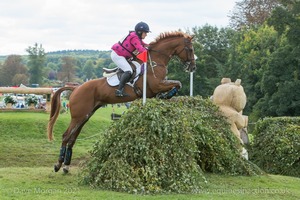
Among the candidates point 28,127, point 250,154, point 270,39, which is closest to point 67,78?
point 270,39

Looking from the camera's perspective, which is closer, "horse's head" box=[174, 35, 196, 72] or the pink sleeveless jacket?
the pink sleeveless jacket

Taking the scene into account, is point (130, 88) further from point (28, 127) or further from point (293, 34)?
point (293, 34)

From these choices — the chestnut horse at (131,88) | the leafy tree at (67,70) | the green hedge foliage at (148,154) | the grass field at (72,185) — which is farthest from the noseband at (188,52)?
the leafy tree at (67,70)

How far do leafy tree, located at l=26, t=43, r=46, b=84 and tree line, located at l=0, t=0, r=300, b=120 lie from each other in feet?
119

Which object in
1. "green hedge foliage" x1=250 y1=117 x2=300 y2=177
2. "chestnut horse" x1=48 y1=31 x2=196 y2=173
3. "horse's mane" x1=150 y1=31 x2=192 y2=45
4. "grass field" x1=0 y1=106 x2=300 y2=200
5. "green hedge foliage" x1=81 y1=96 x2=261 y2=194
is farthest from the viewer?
"green hedge foliage" x1=250 y1=117 x2=300 y2=177

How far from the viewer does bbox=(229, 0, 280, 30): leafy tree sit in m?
43.8

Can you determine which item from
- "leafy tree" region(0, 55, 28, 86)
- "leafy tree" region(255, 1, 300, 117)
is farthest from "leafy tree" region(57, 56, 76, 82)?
"leafy tree" region(255, 1, 300, 117)

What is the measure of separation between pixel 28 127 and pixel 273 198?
1137 cm

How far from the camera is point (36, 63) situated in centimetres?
7962

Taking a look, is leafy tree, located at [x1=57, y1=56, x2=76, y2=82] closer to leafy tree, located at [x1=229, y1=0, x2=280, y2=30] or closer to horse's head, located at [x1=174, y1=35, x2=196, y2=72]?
leafy tree, located at [x1=229, y1=0, x2=280, y2=30]

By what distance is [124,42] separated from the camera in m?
9.65

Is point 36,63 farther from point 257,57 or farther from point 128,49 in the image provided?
Answer: point 128,49

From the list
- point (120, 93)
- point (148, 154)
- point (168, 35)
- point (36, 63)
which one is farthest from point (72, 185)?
point (36, 63)

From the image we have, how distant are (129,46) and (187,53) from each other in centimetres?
110
